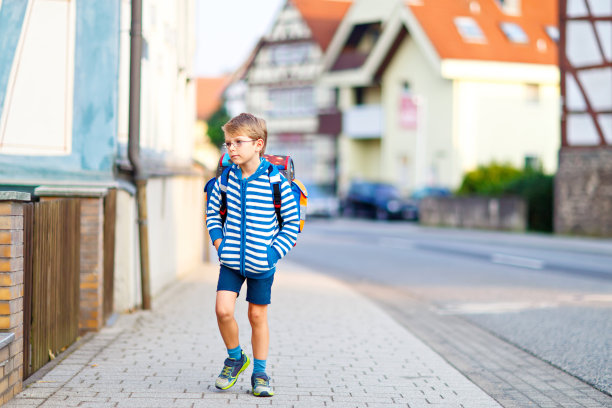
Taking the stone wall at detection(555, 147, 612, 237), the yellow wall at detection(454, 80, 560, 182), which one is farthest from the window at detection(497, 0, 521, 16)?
the stone wall at detection(555, 147, 612, 237)

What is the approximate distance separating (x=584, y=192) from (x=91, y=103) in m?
20.0

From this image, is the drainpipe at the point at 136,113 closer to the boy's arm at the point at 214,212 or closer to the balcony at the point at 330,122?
the boy's arm at the point at 214,212

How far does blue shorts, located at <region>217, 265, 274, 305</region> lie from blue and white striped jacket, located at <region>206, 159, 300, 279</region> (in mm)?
84

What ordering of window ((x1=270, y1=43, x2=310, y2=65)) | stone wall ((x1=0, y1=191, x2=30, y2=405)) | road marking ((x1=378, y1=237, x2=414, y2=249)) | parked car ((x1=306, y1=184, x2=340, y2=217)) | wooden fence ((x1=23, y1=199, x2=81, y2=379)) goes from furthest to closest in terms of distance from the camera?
1. window ((x1=270, y1=43, x2=310, y2=65))
2. parked car ((x1=306, y1=184, x2=340, y2=217))
3. road marking ((x1=378, y1=237, x2=414, y2=249))
4. wooden fence ((x1=23, y1=199, x2=81, y2=379))
5. stone wall ((x1=0, y1=191, x2=30, y2=405))

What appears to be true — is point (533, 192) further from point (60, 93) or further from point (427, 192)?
point (60, 93)

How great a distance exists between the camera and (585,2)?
27031 millimetres

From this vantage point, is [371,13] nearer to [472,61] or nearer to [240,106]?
[472,61]

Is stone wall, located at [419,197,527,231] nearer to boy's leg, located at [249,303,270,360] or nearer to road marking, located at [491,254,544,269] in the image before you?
road marking, located at [491,254,544,269]

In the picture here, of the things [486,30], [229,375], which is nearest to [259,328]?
[229,375]

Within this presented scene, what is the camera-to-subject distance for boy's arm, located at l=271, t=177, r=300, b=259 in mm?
5605

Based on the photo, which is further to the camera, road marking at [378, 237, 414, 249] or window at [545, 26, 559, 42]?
window at [545, 26, 559, 42]

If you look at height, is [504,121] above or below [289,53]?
below

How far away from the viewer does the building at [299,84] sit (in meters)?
55.9

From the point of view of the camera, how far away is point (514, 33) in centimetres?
4531
